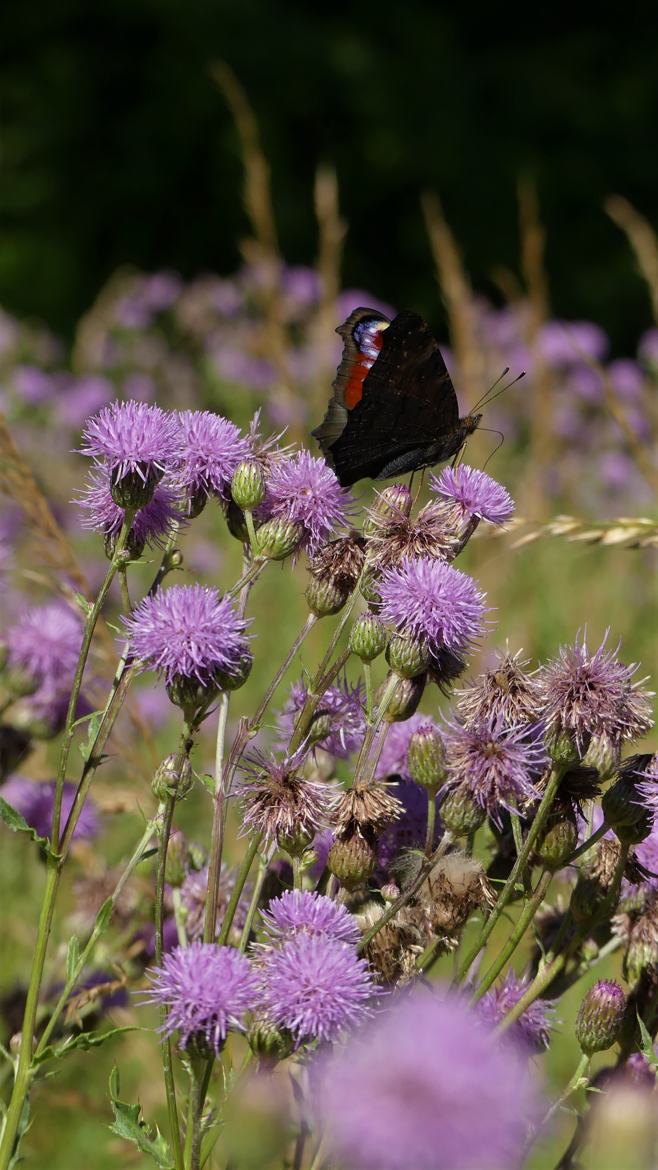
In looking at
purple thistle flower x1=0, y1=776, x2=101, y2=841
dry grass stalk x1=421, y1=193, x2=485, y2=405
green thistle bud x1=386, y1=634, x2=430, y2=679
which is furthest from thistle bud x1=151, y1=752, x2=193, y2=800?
dry grass stalk x1=421, y1=193, x2=485, y2=405

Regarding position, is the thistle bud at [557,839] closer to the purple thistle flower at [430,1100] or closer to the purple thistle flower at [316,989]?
the purple thistle flower at [316,989]

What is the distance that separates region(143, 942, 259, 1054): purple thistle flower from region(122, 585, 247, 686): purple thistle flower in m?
0.36

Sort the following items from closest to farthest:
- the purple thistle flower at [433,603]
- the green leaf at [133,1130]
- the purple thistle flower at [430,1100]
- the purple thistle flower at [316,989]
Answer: the purple thistle flower at [430,1100], the purple thistle flower at [316,989], the green leaf at [133,1130], the purple thistle flower at [433,603]

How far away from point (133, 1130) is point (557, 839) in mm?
618

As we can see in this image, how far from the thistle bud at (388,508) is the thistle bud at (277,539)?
0.11 metres

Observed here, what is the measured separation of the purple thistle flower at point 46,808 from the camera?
8.04 ft

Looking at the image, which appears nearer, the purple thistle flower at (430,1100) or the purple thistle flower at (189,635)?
the purple thistle flower at (430,1100)

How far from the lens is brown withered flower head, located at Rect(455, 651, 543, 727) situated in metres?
1.69

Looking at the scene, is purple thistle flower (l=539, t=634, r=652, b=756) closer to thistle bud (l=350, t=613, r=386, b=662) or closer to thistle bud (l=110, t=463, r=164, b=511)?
thistle bud (l=350, t=613, r=386, b=662)

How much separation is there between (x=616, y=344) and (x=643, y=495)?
5304mm

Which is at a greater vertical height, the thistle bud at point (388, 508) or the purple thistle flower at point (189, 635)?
the thistle bud at point (388, 508)

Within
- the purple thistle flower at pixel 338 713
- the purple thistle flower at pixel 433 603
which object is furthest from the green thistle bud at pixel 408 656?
the purple thistle flower at pixel 338 713

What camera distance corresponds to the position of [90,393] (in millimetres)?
7824

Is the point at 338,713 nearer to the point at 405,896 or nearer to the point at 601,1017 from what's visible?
the point at 405,896
